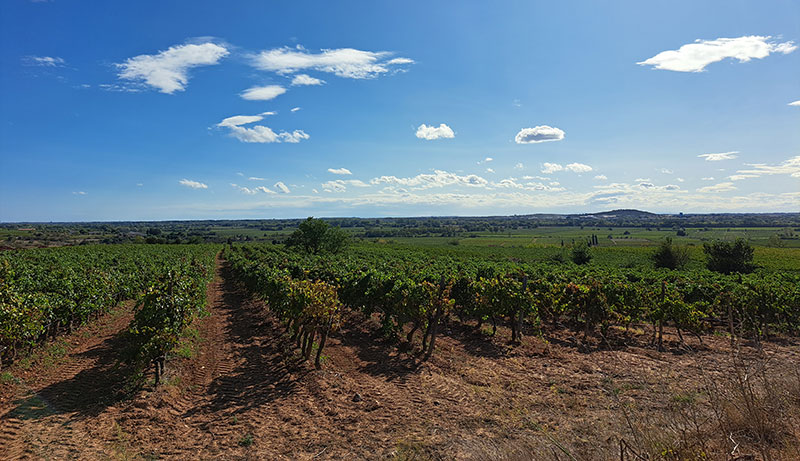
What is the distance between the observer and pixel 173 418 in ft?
28.2

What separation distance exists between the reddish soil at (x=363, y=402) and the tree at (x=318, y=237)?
5250 cm

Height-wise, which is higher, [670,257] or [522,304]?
[522,304]

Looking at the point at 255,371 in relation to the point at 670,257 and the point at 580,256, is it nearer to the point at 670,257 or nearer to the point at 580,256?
the point at 580,256

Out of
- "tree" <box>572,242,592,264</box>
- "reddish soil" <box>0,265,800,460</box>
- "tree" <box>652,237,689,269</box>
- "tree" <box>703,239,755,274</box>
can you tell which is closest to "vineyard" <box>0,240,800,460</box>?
"reddish soil" <box>0,265,800,460</box>

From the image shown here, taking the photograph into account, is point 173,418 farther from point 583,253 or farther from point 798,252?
point 798,252

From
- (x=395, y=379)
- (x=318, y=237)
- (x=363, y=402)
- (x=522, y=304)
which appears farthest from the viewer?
(x=318, y=237)

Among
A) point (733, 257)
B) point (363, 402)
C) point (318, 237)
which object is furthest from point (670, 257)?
point (363, 402)

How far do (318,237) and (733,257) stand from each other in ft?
210

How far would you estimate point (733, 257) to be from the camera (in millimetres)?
50406

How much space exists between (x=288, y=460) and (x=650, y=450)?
623 cm

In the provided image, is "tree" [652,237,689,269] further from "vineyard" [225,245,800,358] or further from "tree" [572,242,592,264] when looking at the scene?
"vineyard" [225,245,800,358]

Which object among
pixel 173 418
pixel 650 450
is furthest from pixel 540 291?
pixel 173 418

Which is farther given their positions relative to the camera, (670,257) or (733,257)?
(670,257)

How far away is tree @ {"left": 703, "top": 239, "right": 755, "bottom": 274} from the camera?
49500 millimetres
